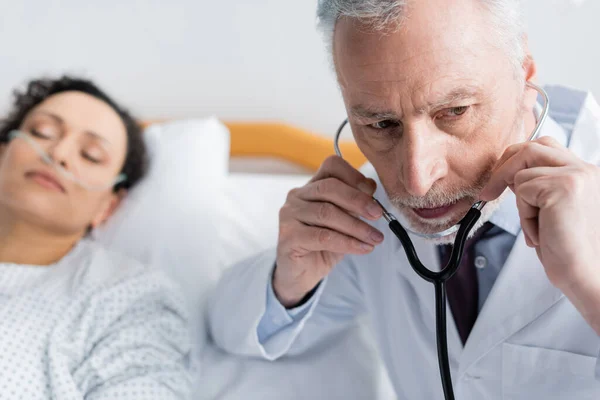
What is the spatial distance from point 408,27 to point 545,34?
837 millimetres

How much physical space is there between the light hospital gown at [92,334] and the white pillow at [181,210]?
108 mm

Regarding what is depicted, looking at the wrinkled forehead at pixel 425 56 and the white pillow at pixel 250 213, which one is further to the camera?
the white pillow at pixel 250 213

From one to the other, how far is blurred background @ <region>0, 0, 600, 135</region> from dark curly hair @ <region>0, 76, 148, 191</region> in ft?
0.71

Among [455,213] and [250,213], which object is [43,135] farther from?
[455,213]

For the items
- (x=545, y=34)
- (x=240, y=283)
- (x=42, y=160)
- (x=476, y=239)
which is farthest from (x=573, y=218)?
(x=42, y=160)

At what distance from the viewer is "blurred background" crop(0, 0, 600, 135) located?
172 cm

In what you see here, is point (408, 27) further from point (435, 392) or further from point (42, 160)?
point (42, 160)

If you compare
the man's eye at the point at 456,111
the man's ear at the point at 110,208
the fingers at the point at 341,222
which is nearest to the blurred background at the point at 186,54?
the man's ear at the point at 110,208

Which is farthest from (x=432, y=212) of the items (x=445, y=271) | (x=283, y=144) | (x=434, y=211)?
(x=283, y=144)

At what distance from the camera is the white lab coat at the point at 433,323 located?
2.98 feet

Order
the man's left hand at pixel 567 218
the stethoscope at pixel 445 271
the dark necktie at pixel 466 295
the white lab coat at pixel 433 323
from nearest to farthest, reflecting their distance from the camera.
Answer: the man's left hand at pixel 567 218 → the stethoscope at pixel 445 271 → the white lab coat at pixel 433 323 → the dark necktie at pixel 466 295

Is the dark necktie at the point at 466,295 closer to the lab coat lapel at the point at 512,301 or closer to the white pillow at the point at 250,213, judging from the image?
the lab coat lapel at the point at 512,301

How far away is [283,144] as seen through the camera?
174 cm

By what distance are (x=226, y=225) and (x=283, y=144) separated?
34 centimetres
